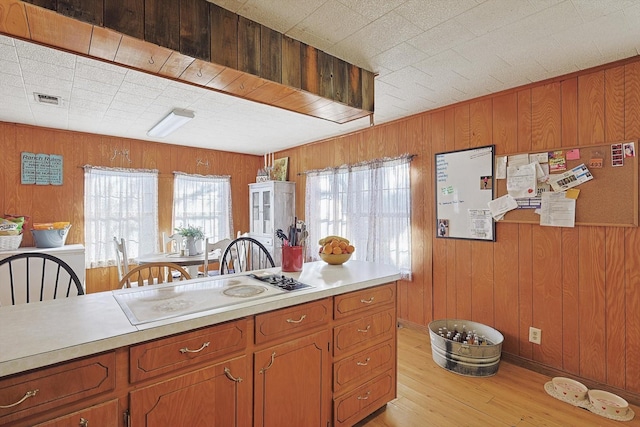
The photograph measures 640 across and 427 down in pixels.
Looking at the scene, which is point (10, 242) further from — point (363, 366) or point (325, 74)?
point (363, 366)

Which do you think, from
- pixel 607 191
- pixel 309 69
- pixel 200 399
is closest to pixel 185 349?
pixel 200 399

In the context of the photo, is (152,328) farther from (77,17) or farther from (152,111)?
(152,111)

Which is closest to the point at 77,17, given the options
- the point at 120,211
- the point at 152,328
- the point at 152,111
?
the point at 152,328

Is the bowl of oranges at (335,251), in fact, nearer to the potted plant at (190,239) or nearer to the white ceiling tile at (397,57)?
the white ceiling tile at (397,57)

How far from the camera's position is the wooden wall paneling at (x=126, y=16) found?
127 cm

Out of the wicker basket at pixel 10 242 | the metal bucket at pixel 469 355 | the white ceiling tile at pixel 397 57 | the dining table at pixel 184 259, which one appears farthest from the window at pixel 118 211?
the metal bucket at pixel 469 355

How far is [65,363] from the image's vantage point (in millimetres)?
973

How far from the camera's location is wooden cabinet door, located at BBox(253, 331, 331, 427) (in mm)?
1434

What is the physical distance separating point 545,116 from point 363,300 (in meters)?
2.08

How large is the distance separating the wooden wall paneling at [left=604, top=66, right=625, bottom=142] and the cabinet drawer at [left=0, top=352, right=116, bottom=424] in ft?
10.3

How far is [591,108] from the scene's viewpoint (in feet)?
7.42

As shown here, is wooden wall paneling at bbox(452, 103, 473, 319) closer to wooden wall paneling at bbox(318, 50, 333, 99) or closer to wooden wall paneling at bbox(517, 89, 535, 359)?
wooden wall paneling at bbox(517, 89, 535, 359)

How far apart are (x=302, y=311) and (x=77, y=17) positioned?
61.1 inches

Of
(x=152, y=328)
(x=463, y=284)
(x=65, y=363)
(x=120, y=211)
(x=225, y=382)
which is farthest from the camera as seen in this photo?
(x=120, y=211)
